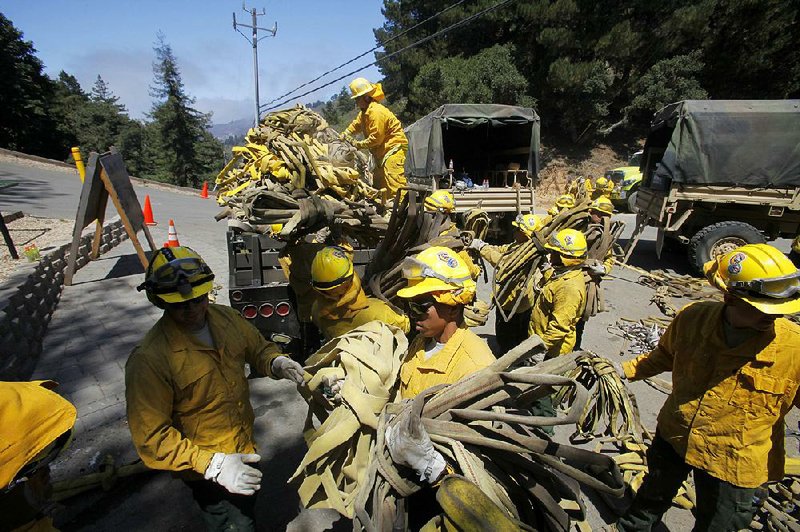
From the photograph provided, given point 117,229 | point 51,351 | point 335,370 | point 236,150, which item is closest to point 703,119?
point 236,150

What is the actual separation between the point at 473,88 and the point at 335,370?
2705 cm

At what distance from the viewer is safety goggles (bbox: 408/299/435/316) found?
188 cm

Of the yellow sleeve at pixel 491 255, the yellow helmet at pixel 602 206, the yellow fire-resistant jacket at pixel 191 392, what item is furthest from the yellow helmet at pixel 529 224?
the yellow fire-resistant jacket at pixel 191 392

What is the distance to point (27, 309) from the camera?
183 inches

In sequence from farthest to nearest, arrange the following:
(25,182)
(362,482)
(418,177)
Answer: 1. (25,182)
2. (418,177)
3. (362,482)

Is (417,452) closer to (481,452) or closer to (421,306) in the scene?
(481,452)

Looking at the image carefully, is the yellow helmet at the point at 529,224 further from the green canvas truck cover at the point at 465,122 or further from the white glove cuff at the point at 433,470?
the green canvas truck cover at the point at 465,122

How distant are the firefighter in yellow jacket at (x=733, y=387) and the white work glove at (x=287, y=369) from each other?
2270 mm

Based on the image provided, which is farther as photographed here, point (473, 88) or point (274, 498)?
point (473, 88)

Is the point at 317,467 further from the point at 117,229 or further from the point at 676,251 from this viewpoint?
the point at 676,251

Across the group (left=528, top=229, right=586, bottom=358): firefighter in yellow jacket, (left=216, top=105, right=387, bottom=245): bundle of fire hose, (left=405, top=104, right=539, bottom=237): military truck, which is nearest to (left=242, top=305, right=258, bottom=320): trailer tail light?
(left=216, top=105, right=387, bottom=245): bundle of fire hose

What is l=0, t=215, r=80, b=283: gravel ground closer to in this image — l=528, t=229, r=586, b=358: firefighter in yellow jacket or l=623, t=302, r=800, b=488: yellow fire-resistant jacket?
l=528, t=229, r=586, b=358: firefighter in yellow jacket

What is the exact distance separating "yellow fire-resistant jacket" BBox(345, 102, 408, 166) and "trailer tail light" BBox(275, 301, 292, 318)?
3.00 metres

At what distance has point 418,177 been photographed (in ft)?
44.1
